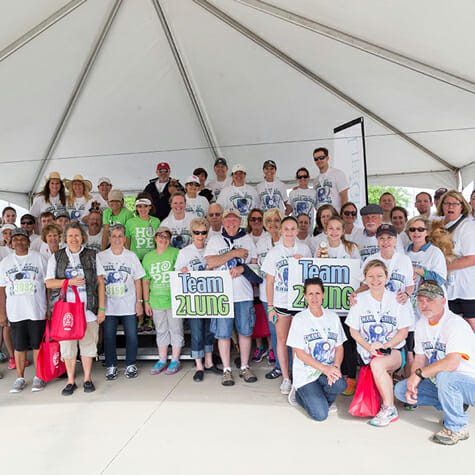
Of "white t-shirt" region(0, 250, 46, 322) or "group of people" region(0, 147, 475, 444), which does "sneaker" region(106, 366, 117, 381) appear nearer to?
"group of people" region(0, 147, 475, 444)

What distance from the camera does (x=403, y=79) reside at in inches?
222

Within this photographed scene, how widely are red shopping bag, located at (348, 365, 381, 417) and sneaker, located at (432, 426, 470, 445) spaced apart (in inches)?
18.7

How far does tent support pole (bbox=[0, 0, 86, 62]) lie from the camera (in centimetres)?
523

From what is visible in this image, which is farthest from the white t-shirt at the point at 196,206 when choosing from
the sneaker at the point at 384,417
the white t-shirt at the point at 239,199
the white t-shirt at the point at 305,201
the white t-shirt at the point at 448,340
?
the sneaker at the point at 384,417

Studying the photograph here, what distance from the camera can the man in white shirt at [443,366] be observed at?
9.70ft

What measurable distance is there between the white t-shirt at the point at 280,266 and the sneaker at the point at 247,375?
2.89 feet

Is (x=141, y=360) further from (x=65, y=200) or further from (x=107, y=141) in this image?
(x=107, y=141)

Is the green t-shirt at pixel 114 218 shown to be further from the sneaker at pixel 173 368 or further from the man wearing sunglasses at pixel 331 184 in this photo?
the man wearing sunglasses at pixel 331 184

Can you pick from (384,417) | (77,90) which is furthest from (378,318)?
(77,90)

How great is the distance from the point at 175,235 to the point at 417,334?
2981 mm

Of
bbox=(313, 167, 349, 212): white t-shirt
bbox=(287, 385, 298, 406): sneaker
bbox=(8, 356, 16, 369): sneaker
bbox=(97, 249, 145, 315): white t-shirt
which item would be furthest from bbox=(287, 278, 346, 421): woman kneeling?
bbox=(8, 356, 16, 369): sneaker

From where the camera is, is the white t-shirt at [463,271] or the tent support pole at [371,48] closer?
the white t-shirt at [463,271]

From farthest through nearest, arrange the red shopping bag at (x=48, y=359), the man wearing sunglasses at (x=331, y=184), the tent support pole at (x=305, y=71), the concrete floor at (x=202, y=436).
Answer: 1. the tent support pole at (x=305, y=71)
2. the man wearing sunglasses at (x=331, y=184)
3. the red shopping bag at (x=48, y=359)
4. the concrete floor at (x=202, y=436)

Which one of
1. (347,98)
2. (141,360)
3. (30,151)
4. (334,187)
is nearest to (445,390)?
(334,187)
